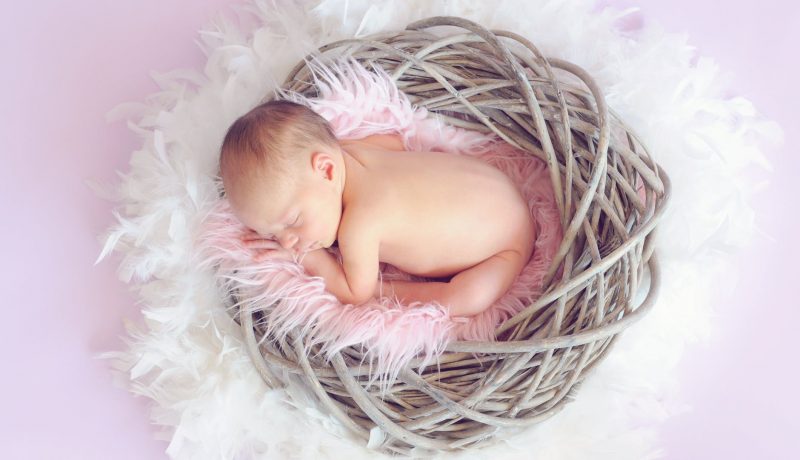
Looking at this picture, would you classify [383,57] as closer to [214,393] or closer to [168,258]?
[168,258]

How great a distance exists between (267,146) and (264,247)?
24cm

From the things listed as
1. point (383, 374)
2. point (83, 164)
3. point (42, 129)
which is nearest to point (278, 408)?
point (383, 374)

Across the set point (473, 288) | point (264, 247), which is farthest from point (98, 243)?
point (473, 288)

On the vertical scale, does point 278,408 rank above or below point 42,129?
below

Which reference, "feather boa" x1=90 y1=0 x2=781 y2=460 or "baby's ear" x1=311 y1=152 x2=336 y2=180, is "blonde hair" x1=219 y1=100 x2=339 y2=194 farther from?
"feather boa" x1=90 y1=0 x2=781 y2=460

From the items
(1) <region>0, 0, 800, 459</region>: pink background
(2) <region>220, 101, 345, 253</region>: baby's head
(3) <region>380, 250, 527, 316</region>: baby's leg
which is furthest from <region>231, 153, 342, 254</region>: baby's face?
(1) <region>0, 0, 800, 459</region>: pink background

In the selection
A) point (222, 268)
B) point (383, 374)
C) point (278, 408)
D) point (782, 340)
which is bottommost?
point (782, 340)

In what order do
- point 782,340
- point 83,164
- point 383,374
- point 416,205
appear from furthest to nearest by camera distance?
1. point 83,164
2. point 782,340
3. point 416,205
4. point 383,374

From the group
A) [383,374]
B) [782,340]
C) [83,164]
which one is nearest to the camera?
[383,374]

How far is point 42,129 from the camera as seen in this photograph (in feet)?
5.88

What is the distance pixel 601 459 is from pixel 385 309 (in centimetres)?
52

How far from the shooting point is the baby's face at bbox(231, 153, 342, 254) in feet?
4.27

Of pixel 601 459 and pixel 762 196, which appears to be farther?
pixel 762 196

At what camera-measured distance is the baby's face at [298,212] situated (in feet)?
4.27
